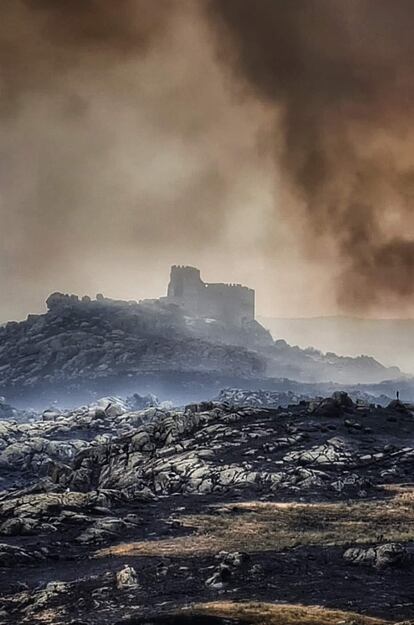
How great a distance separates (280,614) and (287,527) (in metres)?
12.3

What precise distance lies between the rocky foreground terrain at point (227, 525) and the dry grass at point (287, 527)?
0.36 ft

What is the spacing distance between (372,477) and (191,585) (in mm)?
22568

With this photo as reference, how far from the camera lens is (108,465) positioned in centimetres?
4888

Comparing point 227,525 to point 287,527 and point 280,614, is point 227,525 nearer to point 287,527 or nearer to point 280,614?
point 287,527

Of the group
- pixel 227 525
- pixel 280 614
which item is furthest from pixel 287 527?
pixel 280 614

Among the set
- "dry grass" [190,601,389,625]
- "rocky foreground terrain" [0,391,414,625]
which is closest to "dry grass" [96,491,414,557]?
"rocky foreground terrain" [0,391,414,625]

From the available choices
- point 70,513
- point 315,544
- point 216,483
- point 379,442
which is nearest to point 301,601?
point 315,544

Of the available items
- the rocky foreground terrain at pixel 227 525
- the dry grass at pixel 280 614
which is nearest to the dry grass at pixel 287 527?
the rocky foreground terrain at pixel 227 525

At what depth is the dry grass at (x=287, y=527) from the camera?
84.3 ft

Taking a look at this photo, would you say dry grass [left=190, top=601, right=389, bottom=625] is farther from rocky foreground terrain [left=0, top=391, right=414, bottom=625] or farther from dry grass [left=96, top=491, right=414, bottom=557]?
dry grass [left=96, top=491, right=414, bottom=557]

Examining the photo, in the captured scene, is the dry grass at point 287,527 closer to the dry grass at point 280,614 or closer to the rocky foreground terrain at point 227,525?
the rocky foreground terrain at point 227,525

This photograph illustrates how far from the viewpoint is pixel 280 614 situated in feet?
55.4

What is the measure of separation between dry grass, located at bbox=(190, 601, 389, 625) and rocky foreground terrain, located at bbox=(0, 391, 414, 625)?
0.06 meters

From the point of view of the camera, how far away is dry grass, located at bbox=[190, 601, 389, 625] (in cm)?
1612
